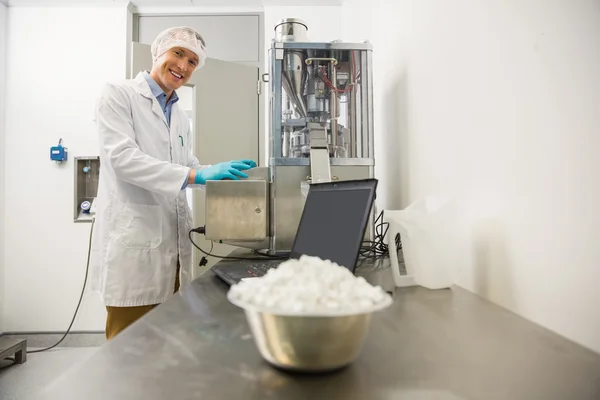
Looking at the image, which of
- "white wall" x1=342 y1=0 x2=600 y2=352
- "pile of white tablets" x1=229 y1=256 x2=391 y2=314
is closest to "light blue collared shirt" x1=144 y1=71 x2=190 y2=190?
"white wall" x1=342 y1=0 x2=600 y2=352

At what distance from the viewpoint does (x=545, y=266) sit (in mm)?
543

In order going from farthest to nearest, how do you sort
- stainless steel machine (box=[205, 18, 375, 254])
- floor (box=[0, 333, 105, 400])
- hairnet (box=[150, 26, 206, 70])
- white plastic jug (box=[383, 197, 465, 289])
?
floor (box=[0, 333, 105, 400]) < hairnet (box=[150, 26, 206, 70]) < stainless steel machine (box=[205, 18, 375, 254]) < white plastic jug (box=[383, 197, 465, 289])

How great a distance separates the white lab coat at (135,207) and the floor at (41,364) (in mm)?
666

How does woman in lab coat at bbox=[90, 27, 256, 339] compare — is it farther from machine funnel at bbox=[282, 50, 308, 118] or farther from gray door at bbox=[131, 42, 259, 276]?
gray door at bbox=[131, 42, 259, 276]

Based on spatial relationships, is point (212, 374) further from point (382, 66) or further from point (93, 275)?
point (382, 66)

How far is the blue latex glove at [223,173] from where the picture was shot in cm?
121

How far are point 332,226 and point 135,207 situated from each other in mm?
817

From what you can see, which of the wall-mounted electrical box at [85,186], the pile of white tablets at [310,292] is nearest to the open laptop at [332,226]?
the pile of white tablets at [310,292]

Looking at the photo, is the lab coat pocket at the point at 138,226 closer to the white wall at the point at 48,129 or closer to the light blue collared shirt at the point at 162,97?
the light blue collared shirt at the point at 162,97

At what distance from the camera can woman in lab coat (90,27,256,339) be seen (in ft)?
3.96

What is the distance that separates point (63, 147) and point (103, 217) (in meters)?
1.47

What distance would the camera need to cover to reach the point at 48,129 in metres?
2.45

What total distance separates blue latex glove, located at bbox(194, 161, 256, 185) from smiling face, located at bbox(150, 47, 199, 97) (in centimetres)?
47

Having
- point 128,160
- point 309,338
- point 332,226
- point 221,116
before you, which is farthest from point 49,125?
point 309,338
